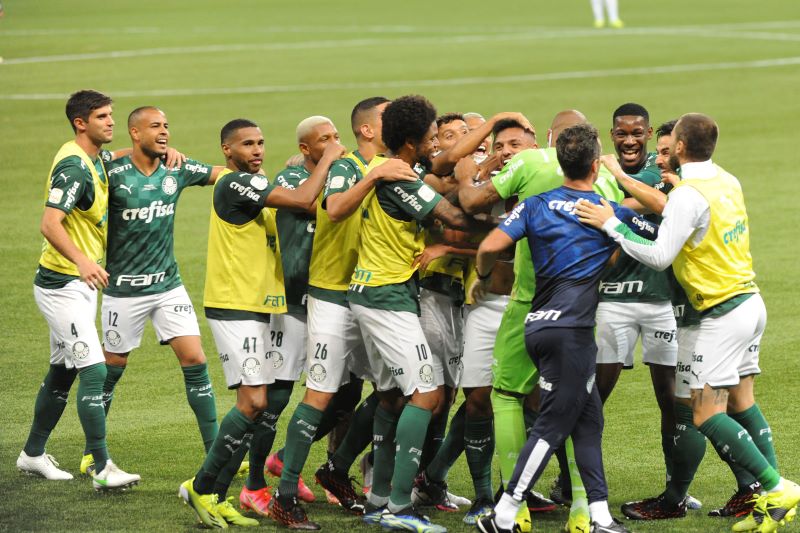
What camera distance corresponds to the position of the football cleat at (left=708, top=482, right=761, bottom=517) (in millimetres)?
8094

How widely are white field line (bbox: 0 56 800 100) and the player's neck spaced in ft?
59.7

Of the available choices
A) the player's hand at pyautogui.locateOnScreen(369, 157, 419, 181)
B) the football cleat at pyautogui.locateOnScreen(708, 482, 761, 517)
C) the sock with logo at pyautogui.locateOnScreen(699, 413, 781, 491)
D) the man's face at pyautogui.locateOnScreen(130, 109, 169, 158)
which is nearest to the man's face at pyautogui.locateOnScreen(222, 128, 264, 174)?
the man's face at pyautogui.locateOnScreen(130, 109, 169, 158)

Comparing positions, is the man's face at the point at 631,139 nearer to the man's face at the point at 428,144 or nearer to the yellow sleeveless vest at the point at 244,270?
the man's face at the point at 428,144

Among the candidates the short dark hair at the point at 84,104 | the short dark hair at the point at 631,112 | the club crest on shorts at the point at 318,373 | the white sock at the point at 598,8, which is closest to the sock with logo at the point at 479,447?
the club crest on shorts at the point at 318,373

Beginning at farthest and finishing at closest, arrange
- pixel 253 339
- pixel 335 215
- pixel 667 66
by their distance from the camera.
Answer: pixel 667 66, pixel 253 339, pixel 335 215

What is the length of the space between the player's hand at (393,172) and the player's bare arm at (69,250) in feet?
6.25

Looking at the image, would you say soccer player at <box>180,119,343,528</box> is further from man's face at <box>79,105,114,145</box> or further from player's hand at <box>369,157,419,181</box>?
man's face at <box>79,105,114,145</box>

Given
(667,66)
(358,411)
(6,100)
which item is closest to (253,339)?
(358,411)

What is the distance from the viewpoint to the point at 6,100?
26.4 metres

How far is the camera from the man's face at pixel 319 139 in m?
8.47

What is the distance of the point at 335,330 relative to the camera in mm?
8141

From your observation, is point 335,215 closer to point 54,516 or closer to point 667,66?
point 54,516

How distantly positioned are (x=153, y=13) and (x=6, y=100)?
18.6 m

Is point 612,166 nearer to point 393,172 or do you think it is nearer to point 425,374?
point 393,172
